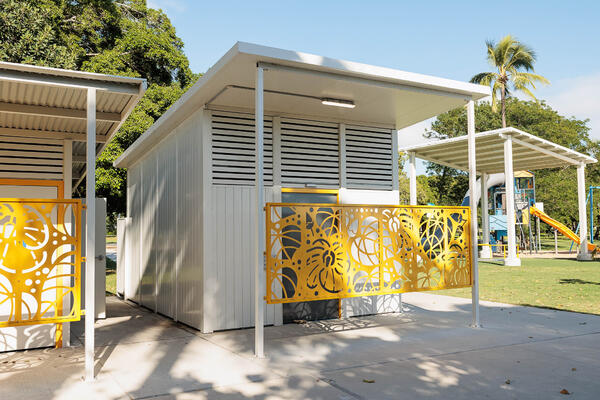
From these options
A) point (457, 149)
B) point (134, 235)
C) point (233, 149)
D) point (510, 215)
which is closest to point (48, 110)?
point (233, 149)

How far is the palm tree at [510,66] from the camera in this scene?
27.7 m

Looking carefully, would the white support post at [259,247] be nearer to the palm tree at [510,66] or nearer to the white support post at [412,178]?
the white support post at [412,178]

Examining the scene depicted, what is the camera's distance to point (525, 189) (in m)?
26.4

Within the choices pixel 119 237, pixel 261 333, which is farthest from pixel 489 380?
pixel 119 237

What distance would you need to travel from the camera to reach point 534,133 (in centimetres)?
3641

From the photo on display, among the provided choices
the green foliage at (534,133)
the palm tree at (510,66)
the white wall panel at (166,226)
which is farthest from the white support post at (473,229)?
the green foliage at (534,133)

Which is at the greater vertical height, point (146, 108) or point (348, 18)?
point (348, 18)

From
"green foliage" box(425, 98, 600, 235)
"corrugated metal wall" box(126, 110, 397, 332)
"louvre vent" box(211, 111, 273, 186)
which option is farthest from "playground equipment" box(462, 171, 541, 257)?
"louvre vent" box(211, 111, 273, 186)

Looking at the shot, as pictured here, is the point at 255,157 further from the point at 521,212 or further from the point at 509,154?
the point at 521,212

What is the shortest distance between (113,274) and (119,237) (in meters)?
6.56

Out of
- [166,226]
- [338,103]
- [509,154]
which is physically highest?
[509,154]

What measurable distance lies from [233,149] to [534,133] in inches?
1358

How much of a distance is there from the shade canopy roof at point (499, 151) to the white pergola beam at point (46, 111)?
11.3 metres

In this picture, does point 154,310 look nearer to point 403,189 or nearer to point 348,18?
point 348,18
